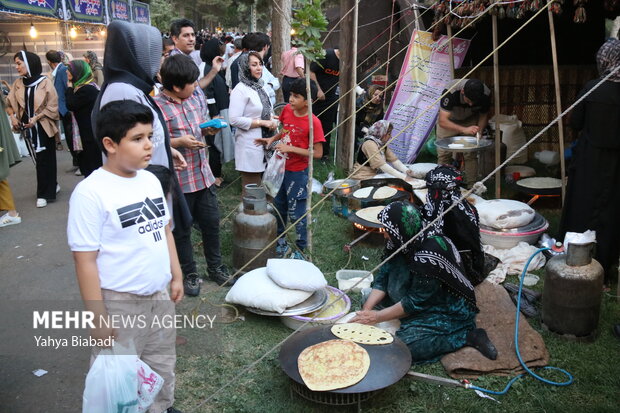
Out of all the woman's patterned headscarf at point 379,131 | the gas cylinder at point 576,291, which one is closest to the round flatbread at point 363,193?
the woman's patterned headscarf at point 379,131

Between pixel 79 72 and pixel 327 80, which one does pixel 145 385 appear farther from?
pixel 327 80

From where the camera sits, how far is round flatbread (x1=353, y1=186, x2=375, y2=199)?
5852mm

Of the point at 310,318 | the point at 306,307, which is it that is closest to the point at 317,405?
the point at 310,318

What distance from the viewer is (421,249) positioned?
349cm

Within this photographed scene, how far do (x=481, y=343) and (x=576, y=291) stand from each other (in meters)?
0.77

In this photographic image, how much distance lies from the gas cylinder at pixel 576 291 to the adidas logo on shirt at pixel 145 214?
107 inches

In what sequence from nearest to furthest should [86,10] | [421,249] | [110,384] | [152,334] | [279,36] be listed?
[110,384], [152,334], [421,249], [279,36], [86,10]

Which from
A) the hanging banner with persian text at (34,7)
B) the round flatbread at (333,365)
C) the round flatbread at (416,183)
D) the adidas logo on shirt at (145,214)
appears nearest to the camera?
the adidas logo on shirt at (145,214)

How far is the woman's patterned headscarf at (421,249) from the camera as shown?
345 cm

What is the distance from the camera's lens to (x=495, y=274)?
4.79 meters

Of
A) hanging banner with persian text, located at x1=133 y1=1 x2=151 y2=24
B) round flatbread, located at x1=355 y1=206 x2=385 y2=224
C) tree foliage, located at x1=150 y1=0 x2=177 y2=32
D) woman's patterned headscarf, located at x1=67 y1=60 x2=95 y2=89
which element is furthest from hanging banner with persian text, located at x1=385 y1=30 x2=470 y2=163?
tree foliage, located at x1=150 y1=0 x2=177 y2=32

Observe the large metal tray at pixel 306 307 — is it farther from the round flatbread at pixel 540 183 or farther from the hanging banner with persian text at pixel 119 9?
the hanging banner with persian text at pixel 119 9

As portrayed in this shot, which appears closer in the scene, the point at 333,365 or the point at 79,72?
the point at 333,365

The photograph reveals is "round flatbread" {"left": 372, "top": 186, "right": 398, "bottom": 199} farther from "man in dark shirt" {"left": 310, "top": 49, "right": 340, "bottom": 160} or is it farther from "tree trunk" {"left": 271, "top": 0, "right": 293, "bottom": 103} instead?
"tree trunk" {"left": 271, "top": 0, "right": 293, "bottom": 103}
